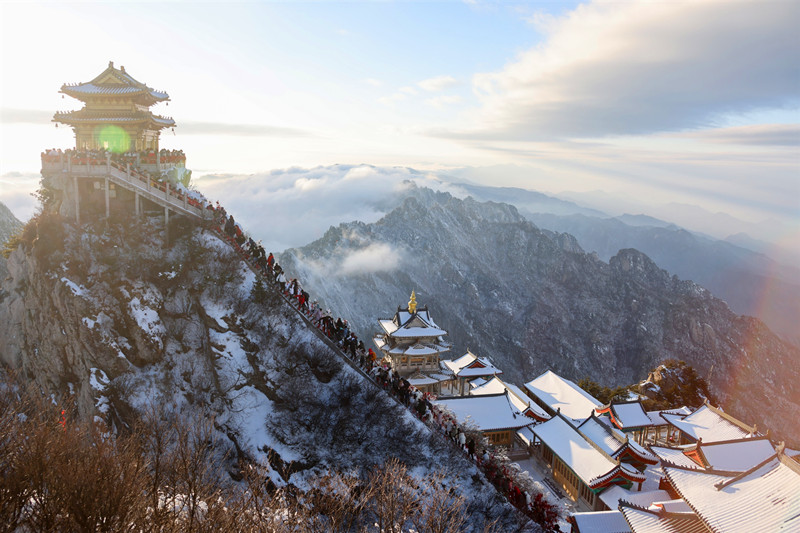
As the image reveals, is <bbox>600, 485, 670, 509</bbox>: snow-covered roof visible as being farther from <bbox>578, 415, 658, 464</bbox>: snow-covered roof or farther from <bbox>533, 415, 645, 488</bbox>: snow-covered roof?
<bbox>578, 415, 658, 464</bbox>: snow-covered roof

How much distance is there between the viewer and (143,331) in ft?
95.1

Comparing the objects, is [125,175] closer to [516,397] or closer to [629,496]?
[516,397]

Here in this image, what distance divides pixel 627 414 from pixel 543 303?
366ft

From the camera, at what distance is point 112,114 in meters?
36.0

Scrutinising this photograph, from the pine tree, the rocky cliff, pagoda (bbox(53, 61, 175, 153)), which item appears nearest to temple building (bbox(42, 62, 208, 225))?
pagoda (bbox(53, 61, 175, 153))

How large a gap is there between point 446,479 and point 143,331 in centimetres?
1962

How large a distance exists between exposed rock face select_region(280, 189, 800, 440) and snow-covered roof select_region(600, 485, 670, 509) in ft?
239

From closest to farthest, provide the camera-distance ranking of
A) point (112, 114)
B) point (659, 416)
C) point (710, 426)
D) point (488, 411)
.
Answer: point (112, 114) → point (488, 411) → point (710, 426) → point (659, 416)

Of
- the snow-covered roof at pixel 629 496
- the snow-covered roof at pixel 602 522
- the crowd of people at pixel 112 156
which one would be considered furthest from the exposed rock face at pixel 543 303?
the crowd of people at pixel 112 156

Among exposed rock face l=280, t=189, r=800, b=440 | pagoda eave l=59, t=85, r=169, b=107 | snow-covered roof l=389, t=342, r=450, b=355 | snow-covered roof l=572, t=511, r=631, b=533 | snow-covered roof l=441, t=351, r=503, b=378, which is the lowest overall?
exposed rock face l=280, t=189, r=800, b=440

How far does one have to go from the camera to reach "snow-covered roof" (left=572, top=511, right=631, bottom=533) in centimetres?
2430

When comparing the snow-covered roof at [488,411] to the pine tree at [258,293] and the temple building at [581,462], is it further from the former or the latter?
the pine tree at [258,293]

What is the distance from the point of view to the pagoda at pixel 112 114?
3519 cm

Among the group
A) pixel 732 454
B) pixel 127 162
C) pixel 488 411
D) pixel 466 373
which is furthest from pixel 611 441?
pixel 127 162
